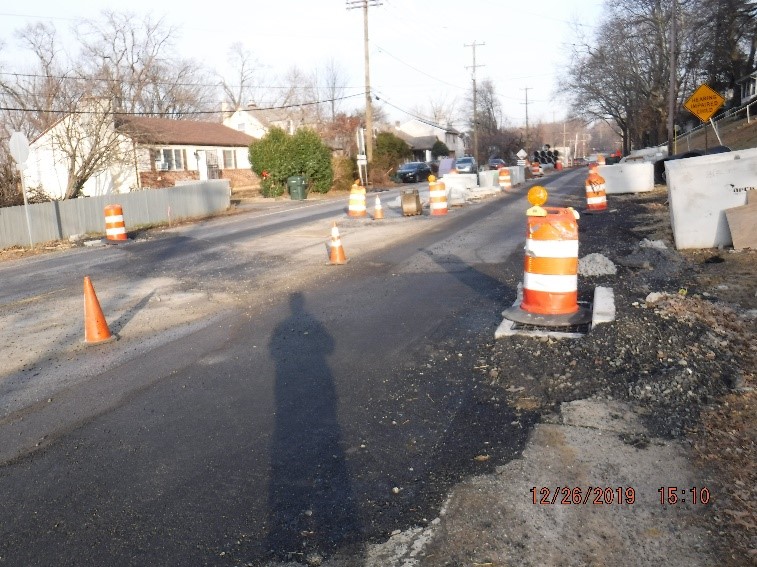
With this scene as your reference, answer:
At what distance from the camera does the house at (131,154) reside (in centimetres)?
2781

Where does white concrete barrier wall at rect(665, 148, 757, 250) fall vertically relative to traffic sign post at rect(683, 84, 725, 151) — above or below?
below

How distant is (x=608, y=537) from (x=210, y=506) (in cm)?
216

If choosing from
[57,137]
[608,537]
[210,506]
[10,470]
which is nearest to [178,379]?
[10,470]

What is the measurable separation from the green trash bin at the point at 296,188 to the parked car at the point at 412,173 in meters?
17.3

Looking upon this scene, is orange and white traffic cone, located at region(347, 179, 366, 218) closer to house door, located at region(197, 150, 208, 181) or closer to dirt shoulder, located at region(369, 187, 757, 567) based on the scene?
dirt shoulder, located at region(369, 187, 757, 567)

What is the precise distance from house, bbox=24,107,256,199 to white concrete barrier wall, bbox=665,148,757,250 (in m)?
19.4

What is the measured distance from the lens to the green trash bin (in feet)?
123

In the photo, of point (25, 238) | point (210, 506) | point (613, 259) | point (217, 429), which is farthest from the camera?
point (25, 238)

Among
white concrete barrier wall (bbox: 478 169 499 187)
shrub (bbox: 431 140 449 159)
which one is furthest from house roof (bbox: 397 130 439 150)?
white concrete barrier wall (bbox: 478 169 499 187)

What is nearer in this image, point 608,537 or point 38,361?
point 608,537

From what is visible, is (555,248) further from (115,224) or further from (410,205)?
(115,224)

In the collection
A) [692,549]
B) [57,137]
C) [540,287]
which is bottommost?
[692,549]

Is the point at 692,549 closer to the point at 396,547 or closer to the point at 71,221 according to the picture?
the point at 396,547

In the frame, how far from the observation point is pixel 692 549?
10.8ft
